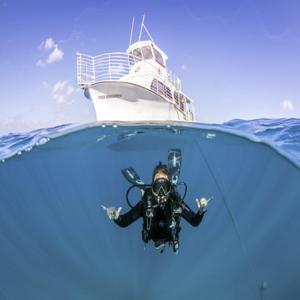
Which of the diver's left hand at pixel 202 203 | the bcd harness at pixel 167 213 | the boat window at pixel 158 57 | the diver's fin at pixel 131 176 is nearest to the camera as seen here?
the diver's left hand at pixel 202 203

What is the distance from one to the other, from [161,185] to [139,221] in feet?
15.5

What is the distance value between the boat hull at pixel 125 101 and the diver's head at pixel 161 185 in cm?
1639

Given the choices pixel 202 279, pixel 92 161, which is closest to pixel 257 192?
pixel 202 279

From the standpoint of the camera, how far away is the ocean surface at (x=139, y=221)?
10570 mm

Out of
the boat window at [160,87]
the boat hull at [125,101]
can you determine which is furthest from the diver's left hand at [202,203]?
the boat window at [160,87]

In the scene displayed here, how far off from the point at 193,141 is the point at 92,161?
3.65m

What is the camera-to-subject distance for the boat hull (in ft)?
73.6

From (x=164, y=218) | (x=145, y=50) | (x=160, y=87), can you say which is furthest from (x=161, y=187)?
(x=145, y=50)

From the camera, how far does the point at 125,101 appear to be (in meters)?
23.0

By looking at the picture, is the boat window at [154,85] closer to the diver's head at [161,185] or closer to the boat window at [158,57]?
the boat window at [158,57]

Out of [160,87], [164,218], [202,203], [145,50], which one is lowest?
[164,218]

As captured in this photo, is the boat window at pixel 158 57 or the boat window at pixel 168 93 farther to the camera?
the boat window at pixel 158 57

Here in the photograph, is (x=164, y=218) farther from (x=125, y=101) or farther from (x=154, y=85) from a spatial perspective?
(x=154, y=85)

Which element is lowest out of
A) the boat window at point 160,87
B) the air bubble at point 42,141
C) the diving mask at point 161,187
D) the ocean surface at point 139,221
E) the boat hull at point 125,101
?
the ocean surface at point 139,221
